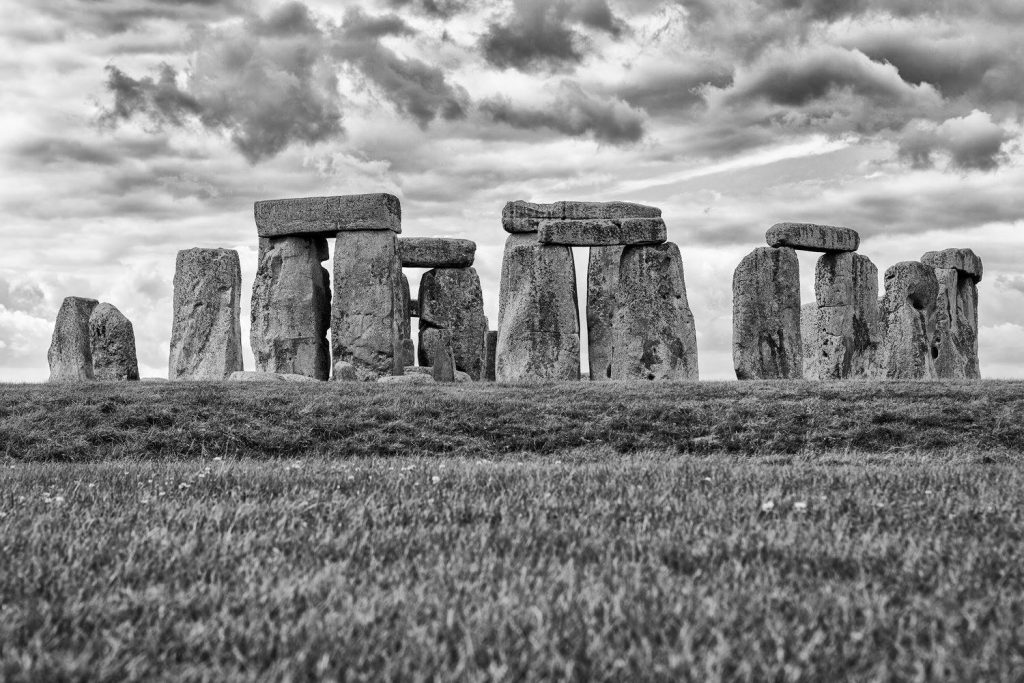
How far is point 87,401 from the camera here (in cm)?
1518

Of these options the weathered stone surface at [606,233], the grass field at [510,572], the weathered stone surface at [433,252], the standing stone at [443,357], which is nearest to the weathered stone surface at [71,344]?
the standing stone at [443,357]

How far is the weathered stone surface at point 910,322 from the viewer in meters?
24.9

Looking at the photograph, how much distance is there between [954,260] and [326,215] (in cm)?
1527

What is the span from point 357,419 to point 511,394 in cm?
286

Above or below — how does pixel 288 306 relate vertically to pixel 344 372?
above

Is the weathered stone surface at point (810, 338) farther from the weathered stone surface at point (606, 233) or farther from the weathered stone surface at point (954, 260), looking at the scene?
the weathered stone surface at point (606, 233)

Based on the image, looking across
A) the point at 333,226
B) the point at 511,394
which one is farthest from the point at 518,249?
the point at 511,394

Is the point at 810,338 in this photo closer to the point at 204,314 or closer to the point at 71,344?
the point at 204,314

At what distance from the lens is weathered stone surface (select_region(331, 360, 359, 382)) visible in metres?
22.2

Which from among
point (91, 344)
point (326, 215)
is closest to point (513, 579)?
point (326, 215)

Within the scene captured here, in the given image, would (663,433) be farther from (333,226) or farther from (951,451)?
(333,226)

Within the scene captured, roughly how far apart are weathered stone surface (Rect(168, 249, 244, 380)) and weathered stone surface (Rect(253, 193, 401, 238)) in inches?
51.5

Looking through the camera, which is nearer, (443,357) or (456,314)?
(443,357)

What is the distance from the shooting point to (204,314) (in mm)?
23688
